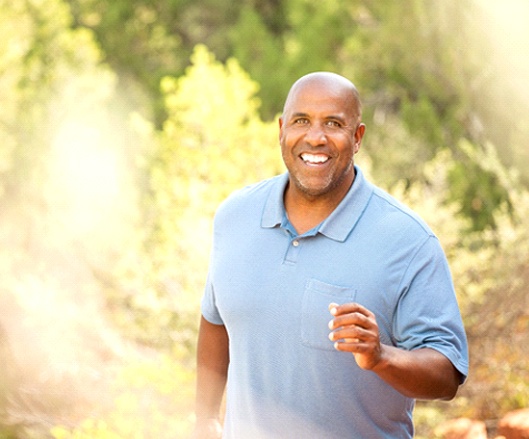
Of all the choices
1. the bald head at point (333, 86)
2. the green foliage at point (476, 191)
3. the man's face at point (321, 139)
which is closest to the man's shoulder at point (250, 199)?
the man's face at point (321, 139)

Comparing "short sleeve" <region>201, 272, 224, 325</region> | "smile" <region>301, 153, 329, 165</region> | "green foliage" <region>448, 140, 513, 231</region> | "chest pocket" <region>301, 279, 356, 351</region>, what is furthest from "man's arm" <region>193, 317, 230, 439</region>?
"green foliage" <region>448, 140, 513, 231</region>

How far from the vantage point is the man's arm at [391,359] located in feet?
5.07

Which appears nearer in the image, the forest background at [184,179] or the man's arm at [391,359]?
the man's arm at [391,359]

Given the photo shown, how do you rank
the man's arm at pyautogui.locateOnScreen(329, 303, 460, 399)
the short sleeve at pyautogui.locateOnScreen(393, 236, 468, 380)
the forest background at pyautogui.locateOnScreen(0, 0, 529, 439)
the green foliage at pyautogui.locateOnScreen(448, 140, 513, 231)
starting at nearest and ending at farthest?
the man's arm at pyautogui.locateOnScreen(329, 303, 460, 399) < the short sleeve at pyautogui.locateOnScreen(393, 236, 468, 380) < the forest background at pyautogui.locateOnScreen(0, 0, 529, 439) < the green foliage at pyautogui.locateOnScreen(448, 140, 513, 231)

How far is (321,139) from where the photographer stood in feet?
6.28

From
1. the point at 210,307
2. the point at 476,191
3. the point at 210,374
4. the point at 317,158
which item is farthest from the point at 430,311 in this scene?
the point at 476,191

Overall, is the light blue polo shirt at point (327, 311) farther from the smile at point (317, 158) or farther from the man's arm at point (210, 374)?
the man's arm at point (210, 374)

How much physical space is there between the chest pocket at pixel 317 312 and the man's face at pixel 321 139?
0.26 metres

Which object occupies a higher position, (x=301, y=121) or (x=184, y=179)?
(x=184, y=179)

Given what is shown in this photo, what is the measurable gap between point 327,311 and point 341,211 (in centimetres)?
25

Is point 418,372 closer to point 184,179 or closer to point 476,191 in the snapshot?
point 184,179

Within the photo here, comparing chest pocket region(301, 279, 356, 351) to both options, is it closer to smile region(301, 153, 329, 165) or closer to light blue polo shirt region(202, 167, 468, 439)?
light blue polo shirt region(202, 167, 468, 439)

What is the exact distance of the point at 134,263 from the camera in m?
6.14

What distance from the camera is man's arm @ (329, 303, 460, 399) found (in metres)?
1.55
